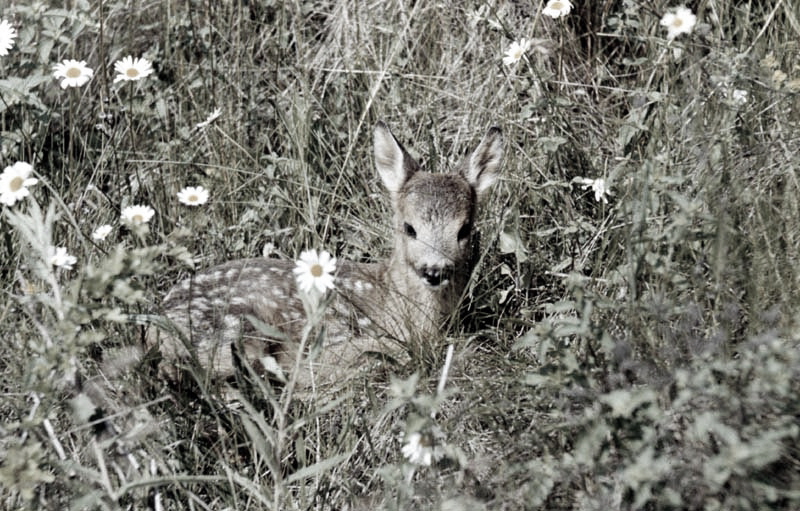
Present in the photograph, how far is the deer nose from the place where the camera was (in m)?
4.44

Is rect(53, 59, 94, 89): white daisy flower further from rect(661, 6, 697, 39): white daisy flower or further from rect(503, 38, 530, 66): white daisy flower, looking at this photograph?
rect(661, 6, 697, 39): white daisy flower

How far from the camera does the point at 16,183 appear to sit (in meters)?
3.73

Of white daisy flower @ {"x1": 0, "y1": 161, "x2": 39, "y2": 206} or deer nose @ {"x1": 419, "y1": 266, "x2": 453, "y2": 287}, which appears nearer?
white daisy flower @ {"x1": 0, "y1": 161, "x2": 39, "y2": 206}

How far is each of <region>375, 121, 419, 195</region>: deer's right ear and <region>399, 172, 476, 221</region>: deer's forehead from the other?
0.08 meters

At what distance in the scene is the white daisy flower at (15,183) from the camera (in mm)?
3662

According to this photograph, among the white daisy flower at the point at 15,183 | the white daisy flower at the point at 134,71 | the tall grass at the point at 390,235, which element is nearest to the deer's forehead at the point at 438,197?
the tall grass at the point at 390,235

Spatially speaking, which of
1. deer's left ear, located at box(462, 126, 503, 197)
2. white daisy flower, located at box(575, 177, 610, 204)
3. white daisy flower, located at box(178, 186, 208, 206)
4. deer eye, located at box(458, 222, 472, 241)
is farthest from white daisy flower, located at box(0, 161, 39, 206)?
white daisy flower, located at box(575, 177, 610, 204)

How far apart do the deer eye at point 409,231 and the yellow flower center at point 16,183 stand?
5.56ft

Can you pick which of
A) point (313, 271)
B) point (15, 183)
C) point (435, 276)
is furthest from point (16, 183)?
point (435, 276)

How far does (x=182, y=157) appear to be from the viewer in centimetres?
521

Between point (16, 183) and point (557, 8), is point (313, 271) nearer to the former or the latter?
point (16, 183)

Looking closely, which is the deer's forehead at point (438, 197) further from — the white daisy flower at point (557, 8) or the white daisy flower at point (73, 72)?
the white daisy flower at point (73, 72)

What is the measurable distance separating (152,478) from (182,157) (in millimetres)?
2518

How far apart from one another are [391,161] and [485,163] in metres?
0.43
